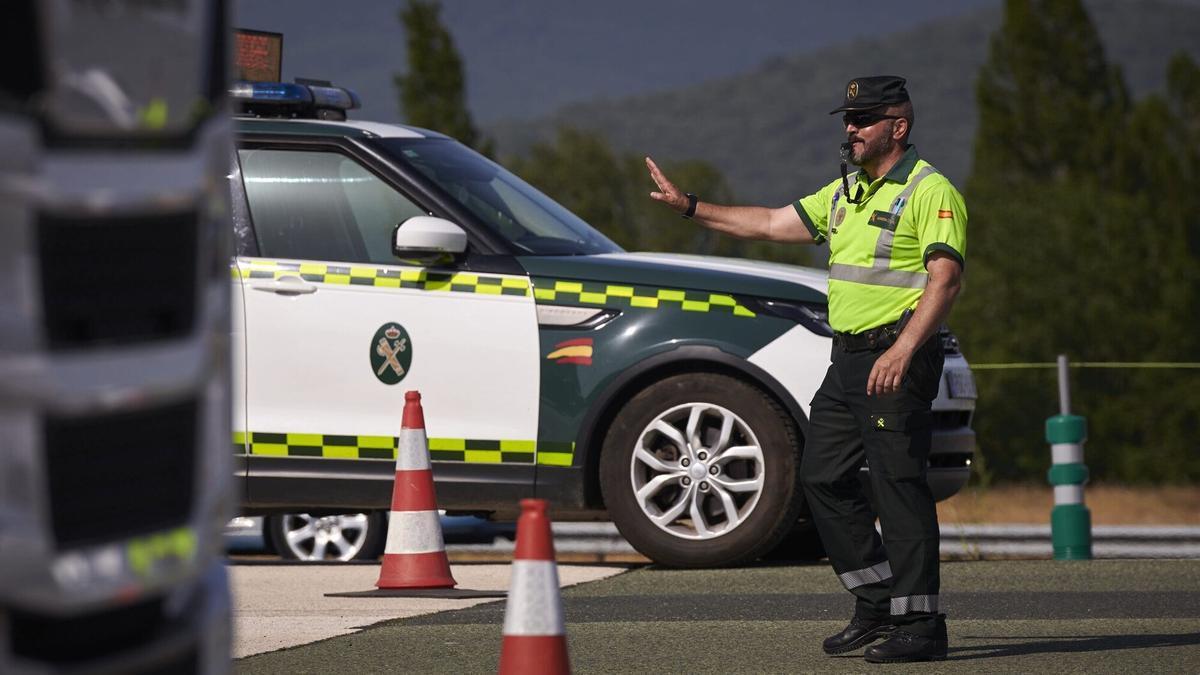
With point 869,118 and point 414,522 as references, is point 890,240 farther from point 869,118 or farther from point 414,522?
point 414,522

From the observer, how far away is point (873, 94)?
6.01m

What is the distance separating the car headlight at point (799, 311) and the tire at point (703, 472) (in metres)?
0.33

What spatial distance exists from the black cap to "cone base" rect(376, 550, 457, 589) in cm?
254

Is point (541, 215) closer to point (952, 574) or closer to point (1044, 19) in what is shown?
point (952, 574)

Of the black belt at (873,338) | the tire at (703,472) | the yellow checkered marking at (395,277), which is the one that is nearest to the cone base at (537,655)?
the black belt at (873,338)

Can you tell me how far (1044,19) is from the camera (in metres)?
87.4

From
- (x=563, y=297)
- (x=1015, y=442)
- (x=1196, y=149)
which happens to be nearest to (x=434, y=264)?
(x=563, y=297)

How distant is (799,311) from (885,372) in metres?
2.61

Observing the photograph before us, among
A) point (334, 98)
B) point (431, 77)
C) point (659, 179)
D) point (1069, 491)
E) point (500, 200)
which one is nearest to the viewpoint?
point (659, 179)

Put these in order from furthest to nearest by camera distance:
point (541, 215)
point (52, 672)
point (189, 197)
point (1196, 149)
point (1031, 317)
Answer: point (1196, 149) → point (1031, 317) → point (541, 215) → point (189, 197) → point (52, 672)

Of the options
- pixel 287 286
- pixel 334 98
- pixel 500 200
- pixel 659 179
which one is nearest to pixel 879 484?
pixel 659 179

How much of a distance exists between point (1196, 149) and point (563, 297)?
3155 inches

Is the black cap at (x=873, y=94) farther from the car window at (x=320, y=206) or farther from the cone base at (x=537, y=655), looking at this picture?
the car window at (x=320, y=206)

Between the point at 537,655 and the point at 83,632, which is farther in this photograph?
the point at 537,655
